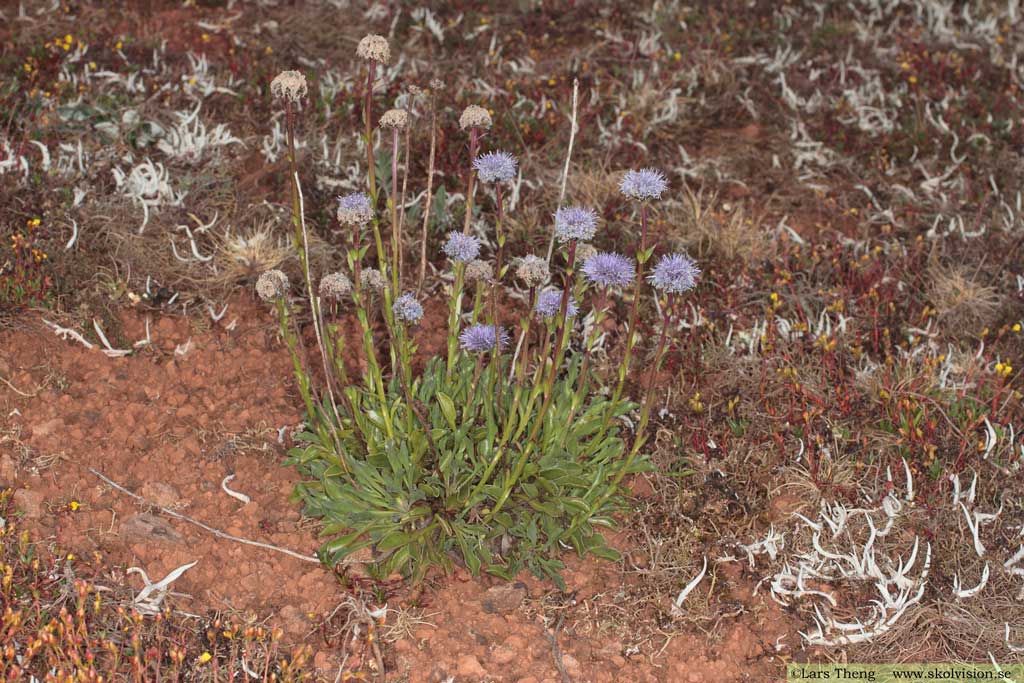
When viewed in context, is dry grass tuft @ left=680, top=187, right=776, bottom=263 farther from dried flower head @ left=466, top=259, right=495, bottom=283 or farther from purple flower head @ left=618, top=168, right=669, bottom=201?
purple flower head @ left=618, top=168, right=669, bottom=201

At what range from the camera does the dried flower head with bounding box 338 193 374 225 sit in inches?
127

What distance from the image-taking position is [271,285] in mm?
3104

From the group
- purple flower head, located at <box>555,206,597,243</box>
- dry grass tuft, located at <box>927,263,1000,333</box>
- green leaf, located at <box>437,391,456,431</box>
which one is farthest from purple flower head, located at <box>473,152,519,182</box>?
dry grass tuft, located at <box>927,263,1000,333</box>

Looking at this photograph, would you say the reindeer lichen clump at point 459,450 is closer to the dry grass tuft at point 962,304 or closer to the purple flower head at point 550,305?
the purple flower head at point 550,305

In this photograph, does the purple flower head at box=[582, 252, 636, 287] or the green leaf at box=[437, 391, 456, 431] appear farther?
the green leaf at box=[437, 391, 456, 431]

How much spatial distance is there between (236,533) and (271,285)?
1.22m

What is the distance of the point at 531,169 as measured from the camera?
5695 mm

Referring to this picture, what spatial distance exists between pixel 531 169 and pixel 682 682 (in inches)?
122

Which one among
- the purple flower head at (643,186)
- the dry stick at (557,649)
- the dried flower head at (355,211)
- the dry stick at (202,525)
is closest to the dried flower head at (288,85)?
the dried flower head at (355,211)

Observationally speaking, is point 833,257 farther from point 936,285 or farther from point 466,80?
point 466,80

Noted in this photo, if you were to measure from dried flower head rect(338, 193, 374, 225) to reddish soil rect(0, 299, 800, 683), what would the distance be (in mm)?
1337

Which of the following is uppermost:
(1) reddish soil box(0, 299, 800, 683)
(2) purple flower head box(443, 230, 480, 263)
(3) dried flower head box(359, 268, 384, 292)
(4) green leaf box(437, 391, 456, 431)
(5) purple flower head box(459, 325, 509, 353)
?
(2) purple flower head box(443, 230, 480, 263)

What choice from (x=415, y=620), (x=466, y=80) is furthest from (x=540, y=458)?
(x=466, y=80)

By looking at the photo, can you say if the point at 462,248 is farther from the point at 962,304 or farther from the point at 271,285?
the point at 962,304
